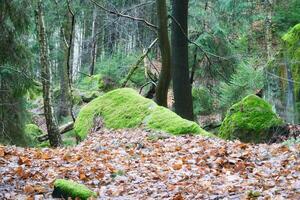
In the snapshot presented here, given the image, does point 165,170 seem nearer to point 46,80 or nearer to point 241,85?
point 46,80

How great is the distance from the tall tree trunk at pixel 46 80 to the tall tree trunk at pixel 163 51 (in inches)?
145

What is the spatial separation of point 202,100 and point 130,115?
771 centimetres

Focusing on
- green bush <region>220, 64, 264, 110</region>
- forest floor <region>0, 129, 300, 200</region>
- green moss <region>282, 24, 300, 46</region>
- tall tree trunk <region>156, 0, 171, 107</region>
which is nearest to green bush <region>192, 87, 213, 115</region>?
green bush <region>220, 64, 264, 110</region>

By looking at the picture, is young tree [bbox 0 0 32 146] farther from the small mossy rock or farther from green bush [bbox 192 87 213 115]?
green bush [bbox 192 87 213 115]

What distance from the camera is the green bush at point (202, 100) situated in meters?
19.6

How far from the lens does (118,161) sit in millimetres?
8555

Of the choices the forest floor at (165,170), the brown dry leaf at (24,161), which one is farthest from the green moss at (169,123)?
the brown dry leaf at (24,161)

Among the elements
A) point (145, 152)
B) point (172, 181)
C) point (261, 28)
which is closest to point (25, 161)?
point (145, 152)

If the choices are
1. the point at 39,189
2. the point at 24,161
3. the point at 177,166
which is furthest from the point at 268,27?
the point at 39,189

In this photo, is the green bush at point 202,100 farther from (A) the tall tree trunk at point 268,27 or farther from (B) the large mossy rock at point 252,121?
(B) the large mossy rock at point 252,121

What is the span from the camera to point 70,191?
246 inches

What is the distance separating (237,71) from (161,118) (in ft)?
21.6

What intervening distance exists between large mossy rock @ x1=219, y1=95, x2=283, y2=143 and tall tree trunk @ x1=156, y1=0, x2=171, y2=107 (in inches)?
144

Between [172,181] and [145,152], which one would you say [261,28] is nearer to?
[145,152]
